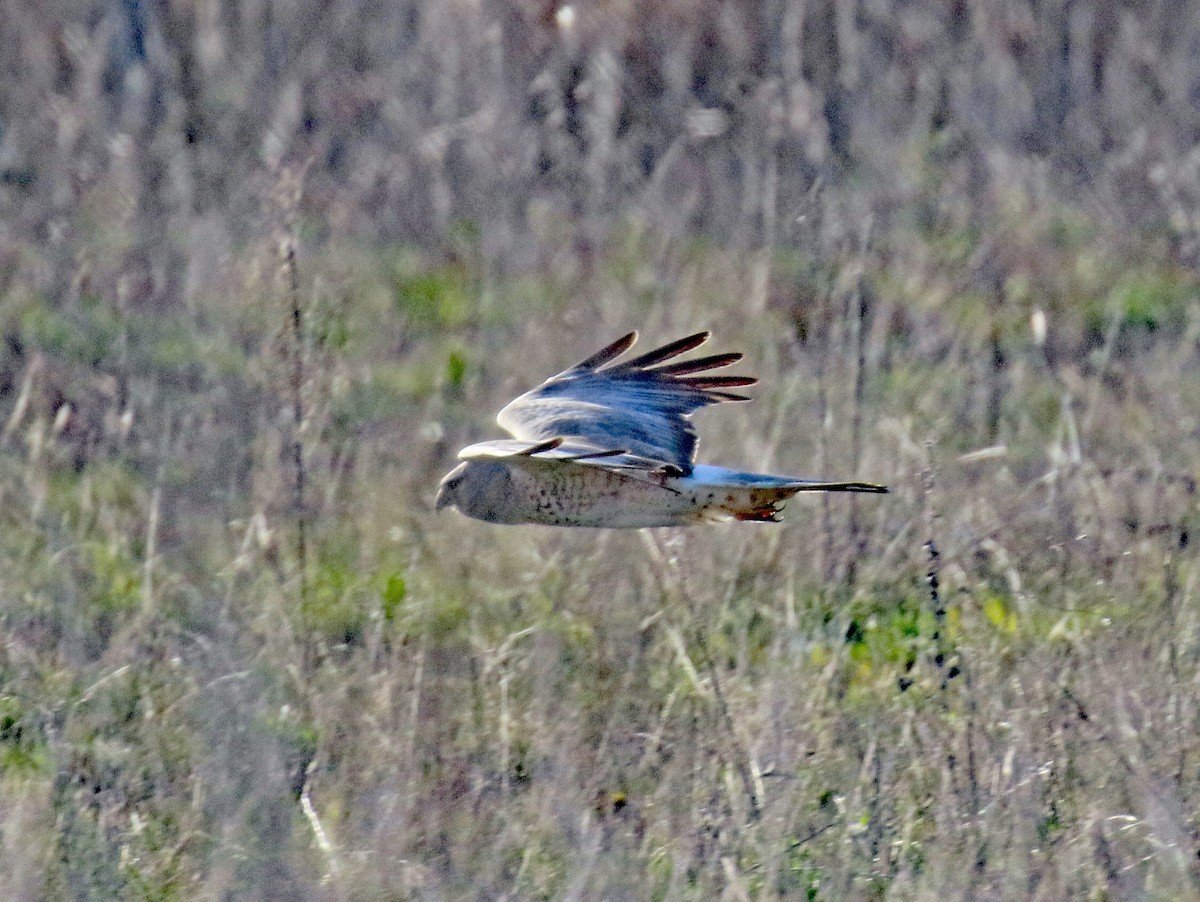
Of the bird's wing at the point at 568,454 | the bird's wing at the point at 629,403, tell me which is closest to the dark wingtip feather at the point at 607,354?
the bird's wing at the point at 629,403

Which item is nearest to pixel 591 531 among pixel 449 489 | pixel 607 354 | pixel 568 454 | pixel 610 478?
pixel 607 354

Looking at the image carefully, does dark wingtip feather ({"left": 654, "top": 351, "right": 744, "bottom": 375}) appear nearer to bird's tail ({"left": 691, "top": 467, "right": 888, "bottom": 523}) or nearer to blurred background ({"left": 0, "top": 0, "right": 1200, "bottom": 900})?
bird's tail ({"left": 691, "top": 467, "right": 888, "bottom": 523})

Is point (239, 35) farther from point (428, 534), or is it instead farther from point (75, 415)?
point (428, 534)

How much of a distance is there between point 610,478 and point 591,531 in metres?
1.23

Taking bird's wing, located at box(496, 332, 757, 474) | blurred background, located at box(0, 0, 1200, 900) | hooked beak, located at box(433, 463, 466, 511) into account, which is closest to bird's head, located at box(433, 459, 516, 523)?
hooked beak, located at box(433, 463, 466, 511)

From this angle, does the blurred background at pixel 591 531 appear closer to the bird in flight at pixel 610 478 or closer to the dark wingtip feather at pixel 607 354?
the bird in flight at pixel 610 478

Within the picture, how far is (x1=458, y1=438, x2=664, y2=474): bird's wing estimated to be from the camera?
3783 mm

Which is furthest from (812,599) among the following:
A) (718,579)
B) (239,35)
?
(239,35)

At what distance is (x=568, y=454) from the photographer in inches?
154

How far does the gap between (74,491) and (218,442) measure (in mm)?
502

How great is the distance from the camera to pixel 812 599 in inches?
207

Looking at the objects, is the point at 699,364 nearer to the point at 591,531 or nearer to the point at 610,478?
the point at 610,478

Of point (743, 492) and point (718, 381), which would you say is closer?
point (743, 492)

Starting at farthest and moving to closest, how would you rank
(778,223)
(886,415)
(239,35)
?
(239,35) → (778,223) → (886,415)
